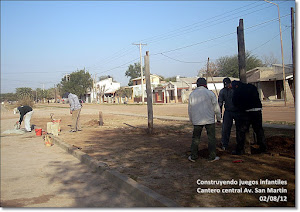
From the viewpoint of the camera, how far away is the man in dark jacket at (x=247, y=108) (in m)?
6.16

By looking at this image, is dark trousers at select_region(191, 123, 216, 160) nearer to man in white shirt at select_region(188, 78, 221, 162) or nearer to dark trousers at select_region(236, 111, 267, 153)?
man in white shirt at select_region(188, 78, 221, 162)

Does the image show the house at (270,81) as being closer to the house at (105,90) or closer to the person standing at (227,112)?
the person standing at (227,112)

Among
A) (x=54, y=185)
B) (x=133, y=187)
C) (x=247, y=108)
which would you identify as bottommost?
(x=54, y=185)

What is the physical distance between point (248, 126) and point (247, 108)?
1.47 feet

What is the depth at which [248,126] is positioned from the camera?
6348mm

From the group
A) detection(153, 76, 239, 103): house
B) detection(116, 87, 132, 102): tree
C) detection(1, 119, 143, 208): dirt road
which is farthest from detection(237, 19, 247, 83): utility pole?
detection(116, 87, 132, 102): tree

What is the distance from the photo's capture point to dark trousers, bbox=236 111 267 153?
620 cm

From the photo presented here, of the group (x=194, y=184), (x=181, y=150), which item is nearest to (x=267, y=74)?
(x=181, y=150)

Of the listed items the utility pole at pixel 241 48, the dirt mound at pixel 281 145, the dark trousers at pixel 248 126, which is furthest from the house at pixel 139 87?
the dark trousers at pixel 248 126

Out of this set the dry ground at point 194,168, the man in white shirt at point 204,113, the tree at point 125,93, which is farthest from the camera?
the tree at point 125,93

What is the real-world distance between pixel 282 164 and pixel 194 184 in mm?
1884

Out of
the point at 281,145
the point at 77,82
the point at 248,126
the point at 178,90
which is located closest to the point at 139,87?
the point at 178,90

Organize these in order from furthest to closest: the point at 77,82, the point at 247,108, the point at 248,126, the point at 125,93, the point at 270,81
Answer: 1. the point at 77,82
2. the point at 125,93
3. the point at 270,81
4. the point at 248,126
5. the point at 247,108

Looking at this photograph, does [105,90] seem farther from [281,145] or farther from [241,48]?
[281,145]
